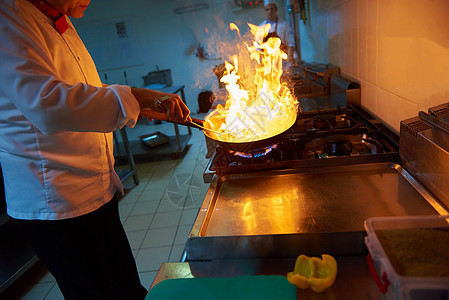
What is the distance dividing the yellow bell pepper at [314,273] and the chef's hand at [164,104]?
0.62 metres

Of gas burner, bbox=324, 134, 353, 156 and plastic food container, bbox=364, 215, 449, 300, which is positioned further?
gas burner, bbox=324, 134, 353, 156

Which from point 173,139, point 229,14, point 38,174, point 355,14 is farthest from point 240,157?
point 229,14

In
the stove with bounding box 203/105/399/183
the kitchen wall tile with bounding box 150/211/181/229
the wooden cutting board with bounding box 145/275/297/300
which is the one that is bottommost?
the kitchen wall tile with bounding box 150/211/181/229

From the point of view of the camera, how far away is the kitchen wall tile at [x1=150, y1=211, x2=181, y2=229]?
8.32 feet

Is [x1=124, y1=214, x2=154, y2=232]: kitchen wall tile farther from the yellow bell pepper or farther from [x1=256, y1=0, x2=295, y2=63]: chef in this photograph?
[x1=256, y1=0, x2=295, y2=63]: chef

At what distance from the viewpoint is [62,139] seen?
1.04m

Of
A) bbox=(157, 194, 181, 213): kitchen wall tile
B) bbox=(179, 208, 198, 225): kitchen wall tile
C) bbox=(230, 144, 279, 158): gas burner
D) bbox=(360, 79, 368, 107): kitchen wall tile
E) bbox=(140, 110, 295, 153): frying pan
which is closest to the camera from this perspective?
bbox=(140, 110, 295, 153): frying pan

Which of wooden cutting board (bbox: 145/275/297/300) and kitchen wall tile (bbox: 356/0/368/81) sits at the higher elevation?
kitchen wall tile (bbox: 356/0/368/81)

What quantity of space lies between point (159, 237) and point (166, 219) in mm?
244

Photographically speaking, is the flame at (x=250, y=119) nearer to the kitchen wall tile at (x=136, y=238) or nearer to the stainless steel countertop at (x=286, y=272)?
the stainless steel countertop at (x=286, y=272)

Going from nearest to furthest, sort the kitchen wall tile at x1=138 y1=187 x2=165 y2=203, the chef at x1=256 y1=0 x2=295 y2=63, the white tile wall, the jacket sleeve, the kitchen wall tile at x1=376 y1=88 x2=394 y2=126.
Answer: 1. the jacket sleeve
2. the white tile wall
3. the kitchen wall tile at x1=376 y1=88 x2=394 y2=126
4. the kitchen wall tile at x1=138 y1=187 x2=165 y2=203
5. the chef at x1=256 y1=0 x2=295 y2=63

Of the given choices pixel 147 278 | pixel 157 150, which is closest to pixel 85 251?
pixel 147 278

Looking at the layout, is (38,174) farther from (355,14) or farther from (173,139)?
(173,139)

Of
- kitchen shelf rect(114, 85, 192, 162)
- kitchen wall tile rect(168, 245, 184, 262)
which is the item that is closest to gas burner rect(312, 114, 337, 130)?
kitchen wall tile rect(168, 245, 184, 262)
